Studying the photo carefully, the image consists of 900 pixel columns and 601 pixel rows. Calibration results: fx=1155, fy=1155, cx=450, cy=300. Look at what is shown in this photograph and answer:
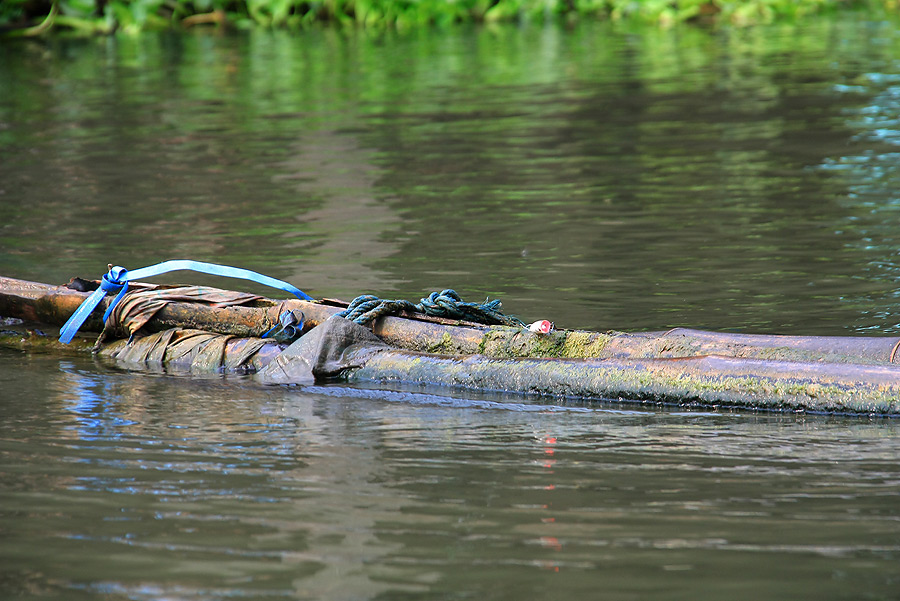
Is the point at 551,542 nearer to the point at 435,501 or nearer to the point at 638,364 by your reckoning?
the point at 435,501

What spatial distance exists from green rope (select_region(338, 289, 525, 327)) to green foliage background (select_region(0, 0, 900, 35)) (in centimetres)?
2125

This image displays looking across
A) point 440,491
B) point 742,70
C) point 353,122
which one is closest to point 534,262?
point 440,491

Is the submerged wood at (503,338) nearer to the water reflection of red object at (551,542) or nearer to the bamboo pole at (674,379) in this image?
the bamboo pole at (674,379)

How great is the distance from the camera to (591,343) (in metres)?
4.27

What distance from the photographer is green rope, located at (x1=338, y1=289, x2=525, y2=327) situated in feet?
14.8

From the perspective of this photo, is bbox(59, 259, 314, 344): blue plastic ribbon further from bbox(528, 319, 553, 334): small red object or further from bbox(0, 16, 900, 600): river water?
bbox(528, 319, 553, 334): small red object

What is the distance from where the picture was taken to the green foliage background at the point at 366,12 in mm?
24875

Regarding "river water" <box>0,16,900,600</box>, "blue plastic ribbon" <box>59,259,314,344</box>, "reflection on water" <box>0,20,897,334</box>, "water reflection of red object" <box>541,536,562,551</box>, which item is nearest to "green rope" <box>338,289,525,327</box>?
"river water" <box>0,16,900,600</box>

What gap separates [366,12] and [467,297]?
69.8 feet

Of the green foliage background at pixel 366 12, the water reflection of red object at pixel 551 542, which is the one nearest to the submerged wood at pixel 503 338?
the water reflection of red object at pixel 551 542

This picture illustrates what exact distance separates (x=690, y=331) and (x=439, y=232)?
3.61 m

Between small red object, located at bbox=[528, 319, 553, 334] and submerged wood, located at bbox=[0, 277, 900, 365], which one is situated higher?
small red object, located at bbox=[528, 319, 553, 334]

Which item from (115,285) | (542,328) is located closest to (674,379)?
(542,328)

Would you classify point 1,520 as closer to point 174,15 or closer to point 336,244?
point 336,244
